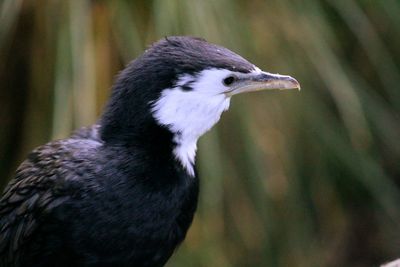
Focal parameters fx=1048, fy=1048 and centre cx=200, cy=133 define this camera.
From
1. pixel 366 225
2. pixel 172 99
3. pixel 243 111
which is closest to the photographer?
pixel 172 99

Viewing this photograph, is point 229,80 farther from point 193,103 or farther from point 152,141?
point 152,141

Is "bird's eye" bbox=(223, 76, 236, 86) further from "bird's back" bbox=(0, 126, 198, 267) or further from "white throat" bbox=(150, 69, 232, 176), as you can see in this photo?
"bird's back" bbox=(0, 126, 198, 267)

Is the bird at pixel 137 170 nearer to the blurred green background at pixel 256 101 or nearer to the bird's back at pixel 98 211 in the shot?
the bird's back at pixel 98 211

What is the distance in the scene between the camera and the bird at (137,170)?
209 cm

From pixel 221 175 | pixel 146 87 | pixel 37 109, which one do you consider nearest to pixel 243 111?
pixel 221 175

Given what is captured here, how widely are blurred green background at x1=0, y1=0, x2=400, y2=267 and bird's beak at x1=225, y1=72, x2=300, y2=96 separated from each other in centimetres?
73

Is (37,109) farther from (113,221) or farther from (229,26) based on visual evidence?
(113,221)

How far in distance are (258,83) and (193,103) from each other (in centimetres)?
16

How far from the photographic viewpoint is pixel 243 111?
2.96m

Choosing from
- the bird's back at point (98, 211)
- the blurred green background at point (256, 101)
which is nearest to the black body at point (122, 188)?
the bird's back at point (98, 211)

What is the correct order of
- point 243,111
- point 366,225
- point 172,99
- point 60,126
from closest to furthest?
1. point 172,99
2. point 60,126
3. point 243,111
4. point 366,225

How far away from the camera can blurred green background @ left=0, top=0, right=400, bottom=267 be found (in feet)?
9.41

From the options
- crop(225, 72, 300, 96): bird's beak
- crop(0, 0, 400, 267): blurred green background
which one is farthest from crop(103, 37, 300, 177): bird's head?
crop(0, 0, 400, 267): blurred green background

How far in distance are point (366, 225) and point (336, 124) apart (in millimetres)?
752
